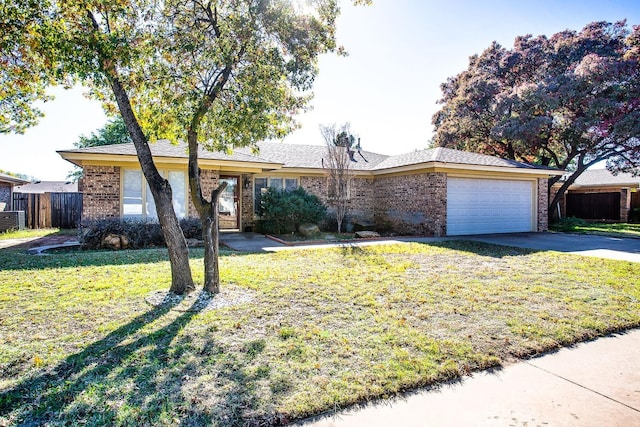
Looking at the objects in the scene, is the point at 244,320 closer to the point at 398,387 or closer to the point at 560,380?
the point at 398,387

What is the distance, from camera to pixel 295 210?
1384 cm

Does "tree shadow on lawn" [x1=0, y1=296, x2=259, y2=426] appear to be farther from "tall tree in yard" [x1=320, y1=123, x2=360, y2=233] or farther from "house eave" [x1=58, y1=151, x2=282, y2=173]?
"tall tree in yard" [x1=320, y1=123, x2=360, y2=233]

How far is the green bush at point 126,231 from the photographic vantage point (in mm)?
10508

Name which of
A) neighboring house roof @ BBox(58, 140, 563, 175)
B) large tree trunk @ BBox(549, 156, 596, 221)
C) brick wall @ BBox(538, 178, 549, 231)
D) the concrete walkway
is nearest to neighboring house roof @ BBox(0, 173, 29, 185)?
neighboring house roof @ BBox(58, 140, 563, 175)

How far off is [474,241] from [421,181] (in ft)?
10.6

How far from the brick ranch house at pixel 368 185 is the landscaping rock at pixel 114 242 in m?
2.08

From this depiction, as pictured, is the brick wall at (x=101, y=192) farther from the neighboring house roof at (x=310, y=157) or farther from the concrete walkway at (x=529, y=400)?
the concrete walkway at (x=529, y=400)

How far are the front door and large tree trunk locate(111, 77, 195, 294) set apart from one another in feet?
34.1

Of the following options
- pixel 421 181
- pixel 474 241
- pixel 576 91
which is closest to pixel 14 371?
pixel 474 241

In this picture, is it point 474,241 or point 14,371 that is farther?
point 474,241

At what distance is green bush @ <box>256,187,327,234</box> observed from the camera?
45.4ft

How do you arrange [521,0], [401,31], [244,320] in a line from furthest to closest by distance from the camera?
[401,31]
[521,0]
[244,320]

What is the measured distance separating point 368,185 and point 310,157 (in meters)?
3.02

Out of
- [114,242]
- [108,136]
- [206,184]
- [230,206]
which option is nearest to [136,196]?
[206,184]
